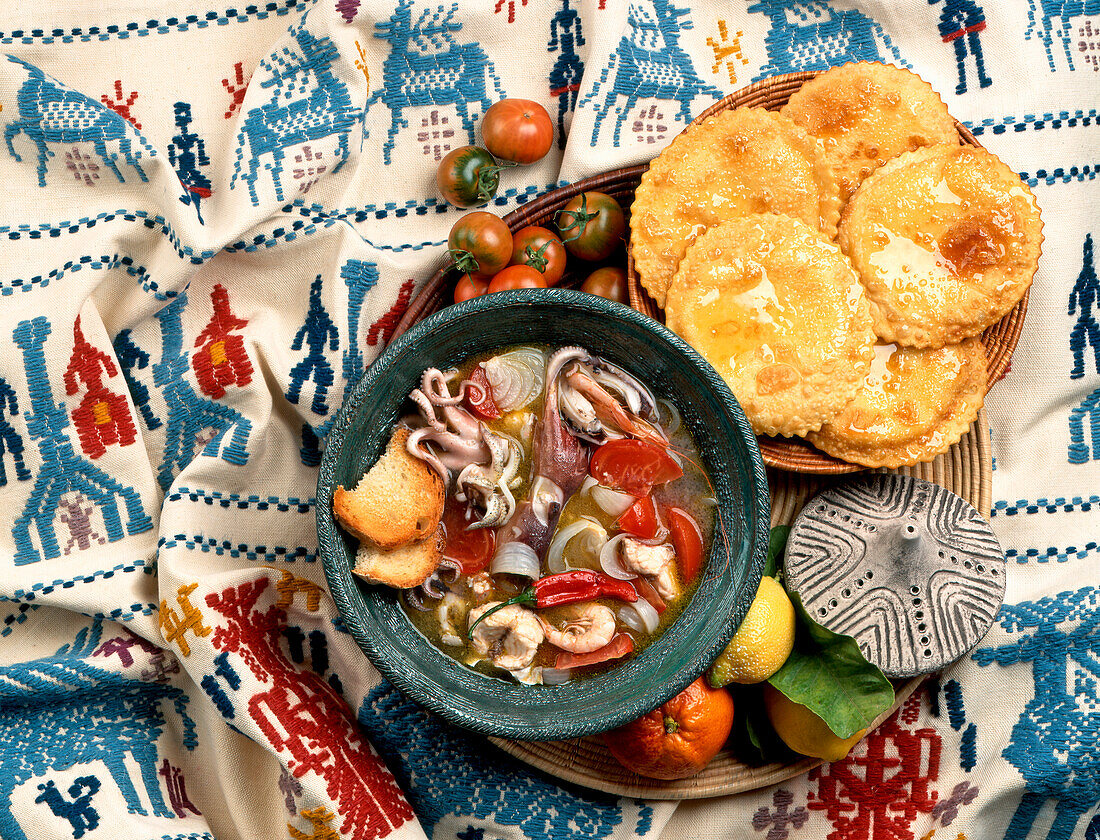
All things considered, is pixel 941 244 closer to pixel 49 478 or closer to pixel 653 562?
pixel 653 562

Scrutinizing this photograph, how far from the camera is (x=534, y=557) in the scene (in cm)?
257

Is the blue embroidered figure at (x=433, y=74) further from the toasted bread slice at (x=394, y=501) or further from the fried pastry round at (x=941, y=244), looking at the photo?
the fried pastry round at (x=941, y=244)

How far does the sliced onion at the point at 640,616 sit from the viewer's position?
258 centimetres

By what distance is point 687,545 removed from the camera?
2588mm

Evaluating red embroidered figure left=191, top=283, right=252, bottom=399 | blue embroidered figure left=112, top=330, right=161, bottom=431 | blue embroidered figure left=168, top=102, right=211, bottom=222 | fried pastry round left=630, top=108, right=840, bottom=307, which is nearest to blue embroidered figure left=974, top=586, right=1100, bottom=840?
fried pastry round left=630, top=108, right=840, bottom=307

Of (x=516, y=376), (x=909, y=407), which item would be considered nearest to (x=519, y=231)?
(x=516, y=376)

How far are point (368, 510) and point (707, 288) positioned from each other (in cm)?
121

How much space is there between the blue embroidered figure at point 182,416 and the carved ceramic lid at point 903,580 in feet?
6.21

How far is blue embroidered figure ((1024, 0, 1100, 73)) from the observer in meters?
3.01

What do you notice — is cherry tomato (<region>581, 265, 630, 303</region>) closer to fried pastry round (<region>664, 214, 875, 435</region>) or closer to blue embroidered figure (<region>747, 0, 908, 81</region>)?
fried pastry round (<region>664, 214, 875, 435</region>)

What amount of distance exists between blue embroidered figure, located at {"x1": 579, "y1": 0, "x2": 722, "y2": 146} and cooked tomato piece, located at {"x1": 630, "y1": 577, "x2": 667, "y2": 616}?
151 centimetres

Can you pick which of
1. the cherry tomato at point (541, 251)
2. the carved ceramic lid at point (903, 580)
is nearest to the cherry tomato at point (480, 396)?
the cherry tomato at point (541, 251)

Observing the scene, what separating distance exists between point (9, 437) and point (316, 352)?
3.43ft

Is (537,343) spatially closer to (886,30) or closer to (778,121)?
(778,121)
